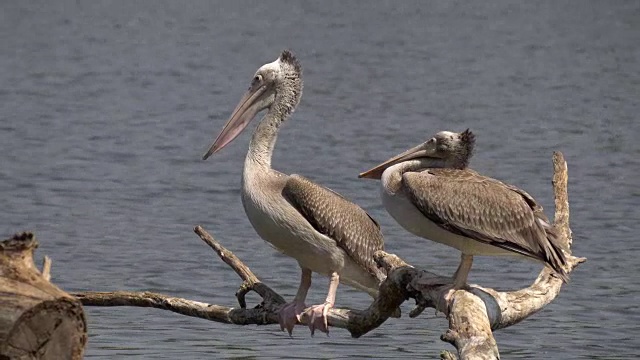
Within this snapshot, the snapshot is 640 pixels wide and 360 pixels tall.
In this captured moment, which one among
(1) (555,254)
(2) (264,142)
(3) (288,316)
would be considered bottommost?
(3) (288,316)

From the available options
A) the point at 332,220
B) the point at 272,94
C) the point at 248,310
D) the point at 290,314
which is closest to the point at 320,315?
the point at 290,314

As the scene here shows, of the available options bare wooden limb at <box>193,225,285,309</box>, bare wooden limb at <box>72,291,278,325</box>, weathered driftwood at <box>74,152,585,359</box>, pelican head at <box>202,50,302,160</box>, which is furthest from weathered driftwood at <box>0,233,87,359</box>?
pelican head at <box>202,50,302,160</box>

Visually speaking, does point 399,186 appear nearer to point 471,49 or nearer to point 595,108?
point 595,108

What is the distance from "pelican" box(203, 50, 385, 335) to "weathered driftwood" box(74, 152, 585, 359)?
0.80ft

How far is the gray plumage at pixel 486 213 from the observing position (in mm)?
6211

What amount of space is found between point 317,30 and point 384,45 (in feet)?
6.72

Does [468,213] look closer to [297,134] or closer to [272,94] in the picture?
[272,94]

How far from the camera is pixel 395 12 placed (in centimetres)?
3020

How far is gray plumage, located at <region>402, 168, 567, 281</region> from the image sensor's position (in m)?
6.21

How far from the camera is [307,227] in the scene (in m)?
6.71

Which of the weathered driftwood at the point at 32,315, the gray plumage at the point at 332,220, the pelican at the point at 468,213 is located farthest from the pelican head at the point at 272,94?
the weathered driftwood at the point at 32,315

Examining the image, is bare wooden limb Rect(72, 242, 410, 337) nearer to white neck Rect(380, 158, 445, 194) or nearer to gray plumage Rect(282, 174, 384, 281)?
gray plumage Rect(282, 174, 384, 281)

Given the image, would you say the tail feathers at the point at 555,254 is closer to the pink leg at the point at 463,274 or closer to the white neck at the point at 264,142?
the pink leg at the point at 463,274

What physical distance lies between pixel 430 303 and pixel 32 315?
1708 millimetres
